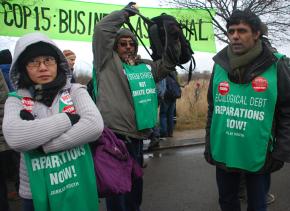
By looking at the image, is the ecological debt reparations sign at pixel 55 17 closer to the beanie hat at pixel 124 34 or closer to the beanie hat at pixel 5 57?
the beanie hat at pixel 5 57

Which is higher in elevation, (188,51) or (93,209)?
(188,51)

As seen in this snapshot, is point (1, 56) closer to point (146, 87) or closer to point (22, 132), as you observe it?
point (146, 87)

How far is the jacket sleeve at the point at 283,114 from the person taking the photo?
8.28ft

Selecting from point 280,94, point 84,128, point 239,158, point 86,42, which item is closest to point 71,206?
point 84,128

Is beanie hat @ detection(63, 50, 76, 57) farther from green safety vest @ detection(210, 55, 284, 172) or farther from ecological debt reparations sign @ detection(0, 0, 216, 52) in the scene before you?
green safety vest @ detection(210, 55, 284, 172)

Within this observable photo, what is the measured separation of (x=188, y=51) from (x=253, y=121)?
87cm

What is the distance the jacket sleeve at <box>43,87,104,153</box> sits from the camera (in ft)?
6.21

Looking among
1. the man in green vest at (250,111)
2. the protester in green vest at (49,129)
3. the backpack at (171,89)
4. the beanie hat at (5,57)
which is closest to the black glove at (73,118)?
the protester in green vest at (49,129)

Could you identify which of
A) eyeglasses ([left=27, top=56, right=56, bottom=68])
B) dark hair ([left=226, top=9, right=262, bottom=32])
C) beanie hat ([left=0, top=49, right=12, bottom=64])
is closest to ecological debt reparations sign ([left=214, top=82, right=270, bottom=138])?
dark hair ([left=226, top=9, right=262, bottom=32])

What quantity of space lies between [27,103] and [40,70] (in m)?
0.19

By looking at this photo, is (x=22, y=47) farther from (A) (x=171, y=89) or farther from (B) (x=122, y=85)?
(A) (x=171, y=89)

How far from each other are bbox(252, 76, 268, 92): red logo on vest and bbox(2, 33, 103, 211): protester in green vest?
1.12 meters

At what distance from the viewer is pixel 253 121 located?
255 cm

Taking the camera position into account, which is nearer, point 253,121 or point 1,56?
point 253,121
